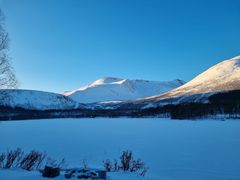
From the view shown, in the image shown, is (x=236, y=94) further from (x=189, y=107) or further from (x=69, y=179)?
(x=69, y=179)

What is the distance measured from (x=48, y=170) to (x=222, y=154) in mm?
14500

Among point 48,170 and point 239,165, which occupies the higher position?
point 48,170

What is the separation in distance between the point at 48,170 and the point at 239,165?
11567 mm

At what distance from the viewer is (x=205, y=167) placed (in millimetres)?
15156

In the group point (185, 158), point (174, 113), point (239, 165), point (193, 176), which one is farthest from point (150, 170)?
point (174, 113)

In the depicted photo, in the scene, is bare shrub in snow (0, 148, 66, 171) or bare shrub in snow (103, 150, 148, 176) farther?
bare shrub in snow (103, 150, 148, 176)

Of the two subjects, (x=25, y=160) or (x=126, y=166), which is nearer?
(x=25, y=160)

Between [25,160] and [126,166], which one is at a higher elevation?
[25,160]

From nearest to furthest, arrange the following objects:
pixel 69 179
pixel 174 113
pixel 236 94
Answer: pixel 69 179 < pixel 174 113 < pixel 236 94

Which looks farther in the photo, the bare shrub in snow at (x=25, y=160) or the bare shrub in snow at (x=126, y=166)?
the bare shrub in snow at (x=126, y=166)

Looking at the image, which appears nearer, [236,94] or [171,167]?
[171,167]

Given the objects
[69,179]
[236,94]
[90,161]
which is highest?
[236,94]

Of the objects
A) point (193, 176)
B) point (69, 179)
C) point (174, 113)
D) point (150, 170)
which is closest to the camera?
point (69, 179)

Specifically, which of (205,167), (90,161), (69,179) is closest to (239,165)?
(205,167)
